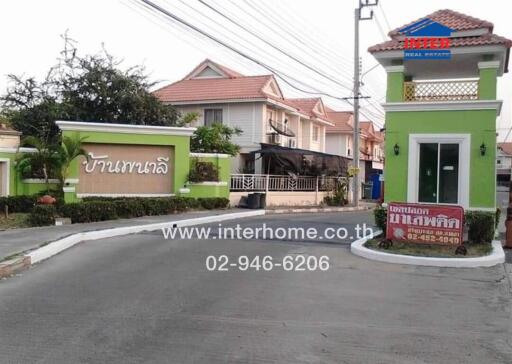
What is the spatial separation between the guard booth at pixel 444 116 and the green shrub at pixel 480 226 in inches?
48.9

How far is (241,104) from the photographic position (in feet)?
110

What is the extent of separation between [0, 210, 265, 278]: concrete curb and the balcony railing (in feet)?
26.7

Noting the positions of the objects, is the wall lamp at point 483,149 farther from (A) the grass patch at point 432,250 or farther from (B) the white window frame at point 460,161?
(A) the grass patch at point 432,250

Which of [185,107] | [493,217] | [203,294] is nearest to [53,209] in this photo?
[203,294]

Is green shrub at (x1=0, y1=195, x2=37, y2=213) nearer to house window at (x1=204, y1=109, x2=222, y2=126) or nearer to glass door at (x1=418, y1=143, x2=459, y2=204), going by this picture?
glass door at (x1=418, y1=143, x2=459, y2=204)

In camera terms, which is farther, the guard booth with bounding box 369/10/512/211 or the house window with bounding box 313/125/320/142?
the house window with bounding box 313/125/320/142

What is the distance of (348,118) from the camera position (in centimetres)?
5291

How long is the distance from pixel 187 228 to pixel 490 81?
9767 millimetres

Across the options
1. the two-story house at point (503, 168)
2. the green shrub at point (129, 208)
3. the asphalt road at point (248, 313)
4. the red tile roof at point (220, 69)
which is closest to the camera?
the asphalt road at point (248, 313)

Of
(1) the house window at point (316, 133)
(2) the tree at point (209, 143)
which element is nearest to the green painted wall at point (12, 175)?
(2) the tree at point (209, 143)

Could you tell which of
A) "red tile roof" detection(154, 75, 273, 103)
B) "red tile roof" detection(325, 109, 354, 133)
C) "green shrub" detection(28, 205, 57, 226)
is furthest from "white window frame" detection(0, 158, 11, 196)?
"red tile roof" detection(325, 109, 354, 133)

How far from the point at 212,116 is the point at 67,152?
1577cm

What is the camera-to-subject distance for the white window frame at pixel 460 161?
48.9 ft

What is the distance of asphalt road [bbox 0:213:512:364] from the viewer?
5652mm
